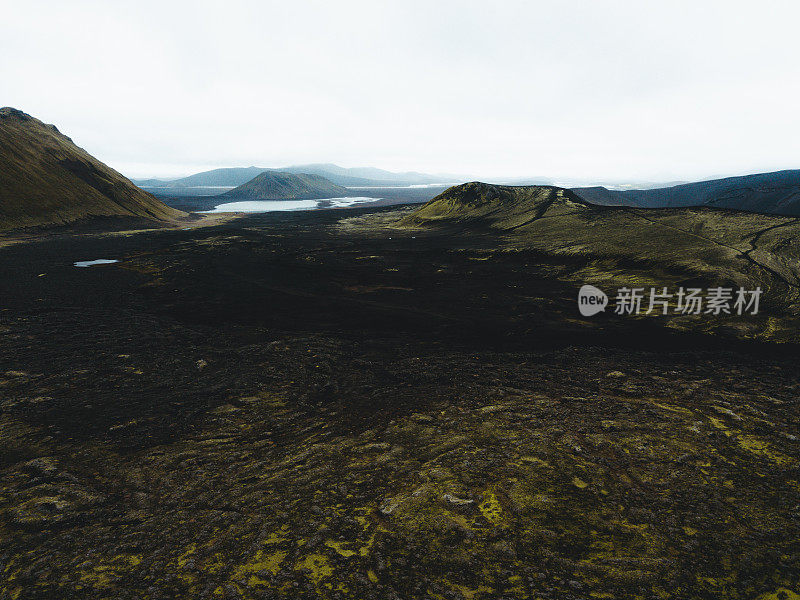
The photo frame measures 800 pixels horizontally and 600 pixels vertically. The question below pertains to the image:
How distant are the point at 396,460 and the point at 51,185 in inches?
4355

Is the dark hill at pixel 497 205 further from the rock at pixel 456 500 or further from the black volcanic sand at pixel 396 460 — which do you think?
the rock at pixel 456 500

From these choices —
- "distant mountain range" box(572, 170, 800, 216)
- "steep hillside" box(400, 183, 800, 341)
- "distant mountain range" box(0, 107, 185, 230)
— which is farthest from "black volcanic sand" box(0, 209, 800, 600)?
"distant mountain range" box(572, 170, 800, 216)

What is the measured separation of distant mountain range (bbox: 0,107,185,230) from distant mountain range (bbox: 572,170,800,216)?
145 metres

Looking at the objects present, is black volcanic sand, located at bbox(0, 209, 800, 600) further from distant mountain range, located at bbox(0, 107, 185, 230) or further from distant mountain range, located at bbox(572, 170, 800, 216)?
distant mountain range, located at bbox(572, 170, 800, 216)

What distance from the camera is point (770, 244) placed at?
29047 mm

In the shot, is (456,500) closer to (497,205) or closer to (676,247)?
(676,247)

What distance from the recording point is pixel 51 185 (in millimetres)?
79375

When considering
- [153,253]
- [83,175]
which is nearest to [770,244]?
[153,253]

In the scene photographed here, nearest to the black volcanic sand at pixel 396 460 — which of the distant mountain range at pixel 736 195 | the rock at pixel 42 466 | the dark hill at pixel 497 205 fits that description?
the rock at pixel 42 466

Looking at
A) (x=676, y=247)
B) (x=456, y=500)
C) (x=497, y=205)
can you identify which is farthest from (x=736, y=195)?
(x=456, y=500)

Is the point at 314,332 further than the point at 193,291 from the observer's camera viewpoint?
No

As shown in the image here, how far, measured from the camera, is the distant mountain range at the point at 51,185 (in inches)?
2753

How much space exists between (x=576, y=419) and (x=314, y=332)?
1243 cm

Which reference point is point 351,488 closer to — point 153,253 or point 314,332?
point 314,332
